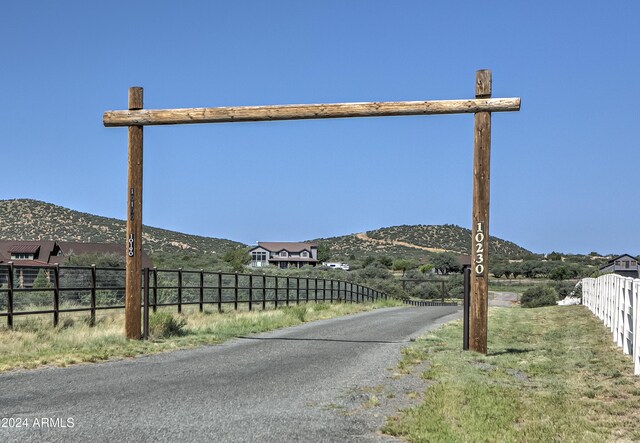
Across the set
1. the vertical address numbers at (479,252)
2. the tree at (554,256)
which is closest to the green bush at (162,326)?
the vertical address numbers at (479,252)

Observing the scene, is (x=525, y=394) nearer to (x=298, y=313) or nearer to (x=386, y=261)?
(x=298, y=313)

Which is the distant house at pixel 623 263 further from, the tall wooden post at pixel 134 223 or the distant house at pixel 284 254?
the tall wooden post at pixel 134 223

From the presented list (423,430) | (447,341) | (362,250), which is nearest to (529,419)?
(423,430)

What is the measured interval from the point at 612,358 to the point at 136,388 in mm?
8237

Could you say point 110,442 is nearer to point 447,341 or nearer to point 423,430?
point 423,430

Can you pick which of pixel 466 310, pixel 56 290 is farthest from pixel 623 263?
pixel 56 290

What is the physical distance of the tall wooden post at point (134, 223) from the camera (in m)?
15.0

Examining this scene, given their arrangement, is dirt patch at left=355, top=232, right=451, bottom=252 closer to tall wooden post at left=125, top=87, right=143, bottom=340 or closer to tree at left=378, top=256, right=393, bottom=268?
tree at left=378, top=256, right=393, bottom=268

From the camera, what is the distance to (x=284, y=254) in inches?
5020

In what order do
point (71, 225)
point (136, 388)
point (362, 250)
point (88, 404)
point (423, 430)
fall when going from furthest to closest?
point (362, 250) → point (71, 225) → point (136, 388) → point (88, 404) → point (423, 430)

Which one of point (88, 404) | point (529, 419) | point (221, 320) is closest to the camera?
point (529, 419)

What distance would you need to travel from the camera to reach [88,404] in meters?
8.30

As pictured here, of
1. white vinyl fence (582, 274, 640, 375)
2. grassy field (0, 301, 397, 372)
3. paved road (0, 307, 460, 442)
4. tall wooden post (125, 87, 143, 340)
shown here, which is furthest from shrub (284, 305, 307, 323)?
paved road (0, 307, 460, 442)

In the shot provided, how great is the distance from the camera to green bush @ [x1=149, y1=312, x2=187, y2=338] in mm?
16281
